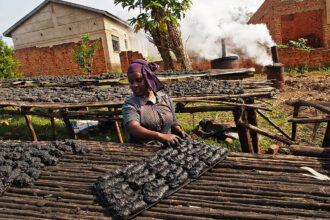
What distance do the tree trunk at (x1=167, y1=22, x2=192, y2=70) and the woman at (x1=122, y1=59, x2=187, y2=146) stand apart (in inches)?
302

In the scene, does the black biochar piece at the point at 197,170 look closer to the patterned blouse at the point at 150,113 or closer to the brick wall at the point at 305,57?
the patterned blouse at the point at 150,113

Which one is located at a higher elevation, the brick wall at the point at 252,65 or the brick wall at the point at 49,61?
the brick wall at the point at 49,61

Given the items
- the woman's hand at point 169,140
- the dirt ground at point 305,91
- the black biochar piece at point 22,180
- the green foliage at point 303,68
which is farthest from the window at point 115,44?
the black biochar piece at point 22,180

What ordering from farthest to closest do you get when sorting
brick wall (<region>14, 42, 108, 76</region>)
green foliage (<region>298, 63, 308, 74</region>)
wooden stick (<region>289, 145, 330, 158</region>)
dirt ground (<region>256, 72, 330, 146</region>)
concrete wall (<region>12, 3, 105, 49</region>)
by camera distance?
concrete wall (<region>12, 3, 105, 49</region>) → brick wall (<region>14, 42, 108, 76</region>) → green foliage (<region>298, 63, 308, 74</region>) → dirt ground (<region>256, 72, 330, 146</region>) → wooden stick (<region>289, 145, 330, 158</region>)

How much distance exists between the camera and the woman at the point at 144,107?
260 centimetres

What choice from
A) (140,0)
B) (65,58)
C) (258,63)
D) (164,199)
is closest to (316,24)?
(258,63)

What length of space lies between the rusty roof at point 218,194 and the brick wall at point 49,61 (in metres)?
13.7

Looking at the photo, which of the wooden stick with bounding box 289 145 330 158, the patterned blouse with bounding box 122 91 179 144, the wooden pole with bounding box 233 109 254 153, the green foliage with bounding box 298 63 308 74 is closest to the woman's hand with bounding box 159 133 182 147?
the patterned blouse with bounding box 122 91 179 144

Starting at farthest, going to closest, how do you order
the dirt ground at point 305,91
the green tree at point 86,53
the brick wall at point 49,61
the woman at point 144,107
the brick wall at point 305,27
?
the brick wall at point 49,61 < the brick wall at point 305,27 < the green tree at point 86,53 < the dirt ground at point 305,91 < the woman at point 144,107

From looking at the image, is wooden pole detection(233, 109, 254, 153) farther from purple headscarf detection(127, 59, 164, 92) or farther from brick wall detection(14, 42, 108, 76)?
brick wall detection(14, 42, 108, 76)

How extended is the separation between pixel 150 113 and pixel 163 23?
731 centimetres

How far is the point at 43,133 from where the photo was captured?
6.75m

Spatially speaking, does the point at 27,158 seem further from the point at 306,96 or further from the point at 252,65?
the point at 252,65

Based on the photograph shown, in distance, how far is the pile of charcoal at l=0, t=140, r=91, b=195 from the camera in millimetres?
1930
